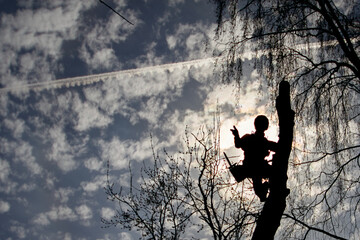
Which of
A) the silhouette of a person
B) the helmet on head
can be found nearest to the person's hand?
the silhouette of a person

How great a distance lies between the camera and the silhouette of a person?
230 cm

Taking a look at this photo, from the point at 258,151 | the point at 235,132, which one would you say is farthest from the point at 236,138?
the point at 258,151

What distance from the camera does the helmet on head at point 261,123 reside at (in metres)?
2.29

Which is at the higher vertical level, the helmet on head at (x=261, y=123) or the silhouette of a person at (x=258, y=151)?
the helmet on head at (x=261, y=123)

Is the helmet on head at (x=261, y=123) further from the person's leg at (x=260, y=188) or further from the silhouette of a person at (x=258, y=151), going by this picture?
the person's leg at (x=260, y=188)

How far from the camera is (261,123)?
2303 mm

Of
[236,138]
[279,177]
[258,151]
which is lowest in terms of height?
[279,177]

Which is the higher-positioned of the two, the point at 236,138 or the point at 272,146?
the point at 236,138

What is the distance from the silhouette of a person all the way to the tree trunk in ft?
0.41

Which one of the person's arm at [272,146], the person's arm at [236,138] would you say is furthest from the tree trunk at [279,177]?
the person's arm at [236,138]

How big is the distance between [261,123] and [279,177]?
43 cm

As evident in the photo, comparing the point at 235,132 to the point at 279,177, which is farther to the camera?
the point at 235,132

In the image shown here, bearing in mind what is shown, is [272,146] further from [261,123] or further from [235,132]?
[235,132]

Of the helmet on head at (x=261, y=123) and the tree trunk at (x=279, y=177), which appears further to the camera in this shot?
the helmet on head at (x=261, y=123)
